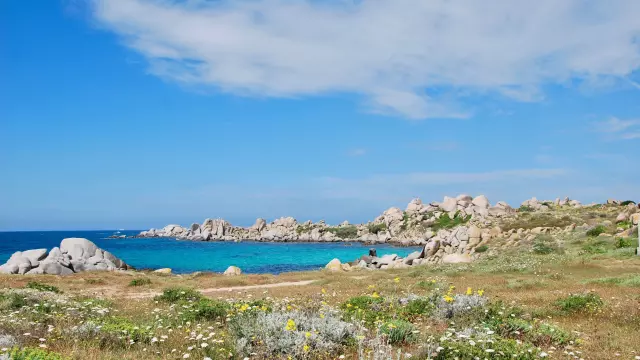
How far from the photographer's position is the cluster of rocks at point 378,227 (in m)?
122

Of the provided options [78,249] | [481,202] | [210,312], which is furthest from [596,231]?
[481,202]

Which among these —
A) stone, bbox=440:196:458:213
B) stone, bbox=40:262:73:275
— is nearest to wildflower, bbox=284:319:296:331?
stone, bbox=40:262:73:275

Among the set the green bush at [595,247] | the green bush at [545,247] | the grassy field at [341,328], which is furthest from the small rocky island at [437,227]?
the grassy field at [341,328]

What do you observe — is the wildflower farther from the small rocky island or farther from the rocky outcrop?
the rocky outcrop

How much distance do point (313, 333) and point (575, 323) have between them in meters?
7.98

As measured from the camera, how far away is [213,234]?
164m

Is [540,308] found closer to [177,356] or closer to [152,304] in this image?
[177,356]

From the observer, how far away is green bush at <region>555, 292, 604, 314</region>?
14.0 m

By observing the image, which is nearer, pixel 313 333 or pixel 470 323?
pixel 313 333

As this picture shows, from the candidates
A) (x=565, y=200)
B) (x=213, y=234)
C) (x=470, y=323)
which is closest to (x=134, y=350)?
(x=470, y=323)

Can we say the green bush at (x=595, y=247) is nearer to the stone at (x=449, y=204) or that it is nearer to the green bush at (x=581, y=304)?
the green bush at (x=581, y=304)

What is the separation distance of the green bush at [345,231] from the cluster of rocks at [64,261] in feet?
329

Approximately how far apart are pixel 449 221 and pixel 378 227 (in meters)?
27.7

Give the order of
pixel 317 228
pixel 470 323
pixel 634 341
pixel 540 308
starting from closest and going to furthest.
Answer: pixel 634 341
pixel 470 323
pixel 540 308
pixel 317 228
